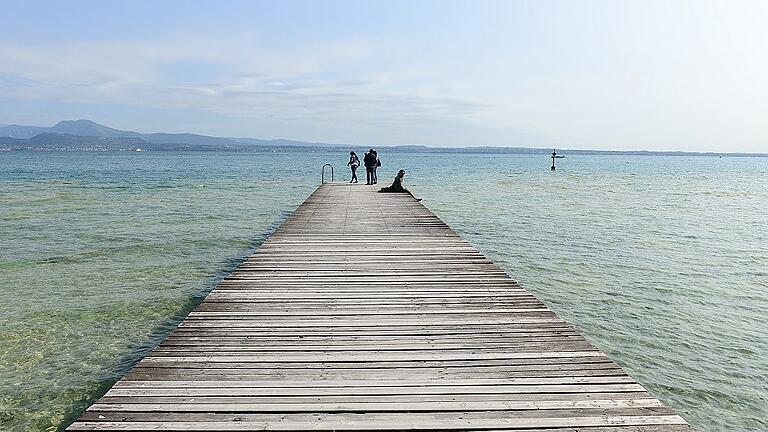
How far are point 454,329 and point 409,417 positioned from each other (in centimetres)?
182

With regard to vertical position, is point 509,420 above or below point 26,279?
above

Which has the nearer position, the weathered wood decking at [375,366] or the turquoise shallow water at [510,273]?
the weathered wood decking at [375,366]

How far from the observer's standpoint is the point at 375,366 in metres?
4.53

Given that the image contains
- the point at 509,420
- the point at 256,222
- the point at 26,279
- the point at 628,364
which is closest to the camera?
the point at 509,420

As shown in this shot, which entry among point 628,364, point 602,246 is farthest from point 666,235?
point 628,364

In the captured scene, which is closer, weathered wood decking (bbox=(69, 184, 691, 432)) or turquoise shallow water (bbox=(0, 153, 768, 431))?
weathered wood decking (bbox=(69, 184, 691, 432))

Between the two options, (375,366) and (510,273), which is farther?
(510,273)

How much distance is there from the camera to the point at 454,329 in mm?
5449

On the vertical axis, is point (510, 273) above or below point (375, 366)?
below

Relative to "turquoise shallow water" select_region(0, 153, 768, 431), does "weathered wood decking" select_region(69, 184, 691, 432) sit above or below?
above

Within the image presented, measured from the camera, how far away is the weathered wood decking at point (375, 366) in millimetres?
3682

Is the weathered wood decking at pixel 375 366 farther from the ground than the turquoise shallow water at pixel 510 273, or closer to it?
farther from the ground

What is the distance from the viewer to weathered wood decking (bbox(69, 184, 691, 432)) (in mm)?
3682

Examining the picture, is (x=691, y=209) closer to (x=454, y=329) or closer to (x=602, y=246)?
(x=602, y=246)
